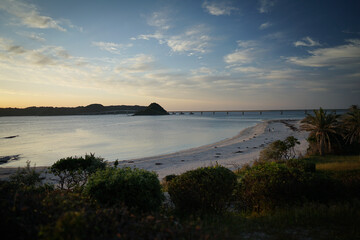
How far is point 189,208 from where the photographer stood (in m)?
6.35

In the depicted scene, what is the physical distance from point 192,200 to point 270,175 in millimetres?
3138

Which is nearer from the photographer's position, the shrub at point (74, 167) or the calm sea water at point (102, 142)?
the shrub at point (74, 167)

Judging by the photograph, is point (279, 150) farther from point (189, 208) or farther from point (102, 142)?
point (102, 142)

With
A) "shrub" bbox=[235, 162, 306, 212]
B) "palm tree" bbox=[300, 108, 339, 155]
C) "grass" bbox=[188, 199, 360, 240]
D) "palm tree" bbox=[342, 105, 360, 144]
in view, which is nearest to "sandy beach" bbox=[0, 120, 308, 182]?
"shrub" bbox=[235, 162, 306, 212]

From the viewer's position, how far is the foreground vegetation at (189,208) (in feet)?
10.6

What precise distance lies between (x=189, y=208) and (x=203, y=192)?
0.72m

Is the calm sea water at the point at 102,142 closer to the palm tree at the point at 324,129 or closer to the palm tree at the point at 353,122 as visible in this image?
the palm tree at the point at 324,129

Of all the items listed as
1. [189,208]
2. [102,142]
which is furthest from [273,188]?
[102,142]

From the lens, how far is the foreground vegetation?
3.24 meters

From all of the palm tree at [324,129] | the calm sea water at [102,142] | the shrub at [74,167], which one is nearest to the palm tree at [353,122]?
the palm tree at [324,129]

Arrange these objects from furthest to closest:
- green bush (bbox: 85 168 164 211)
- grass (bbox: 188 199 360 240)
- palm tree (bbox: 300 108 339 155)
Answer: palm tree (bbox: 300 108 339 155) → green bush (bbox: 85 168 164 211) → grass (bbox: 188 199 360 240)

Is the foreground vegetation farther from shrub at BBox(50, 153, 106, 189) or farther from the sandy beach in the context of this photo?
the sandy beach

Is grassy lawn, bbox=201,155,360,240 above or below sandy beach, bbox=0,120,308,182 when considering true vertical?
above

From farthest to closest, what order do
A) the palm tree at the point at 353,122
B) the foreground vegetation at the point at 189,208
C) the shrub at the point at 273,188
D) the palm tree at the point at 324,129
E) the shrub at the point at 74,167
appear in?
the palm tree at the point at 324,129
the palm tree at the point at 353,122
the shrub at the point at 74,167
the shrub at the point at 273,188
the foreground vegetation at the point at 189,208
